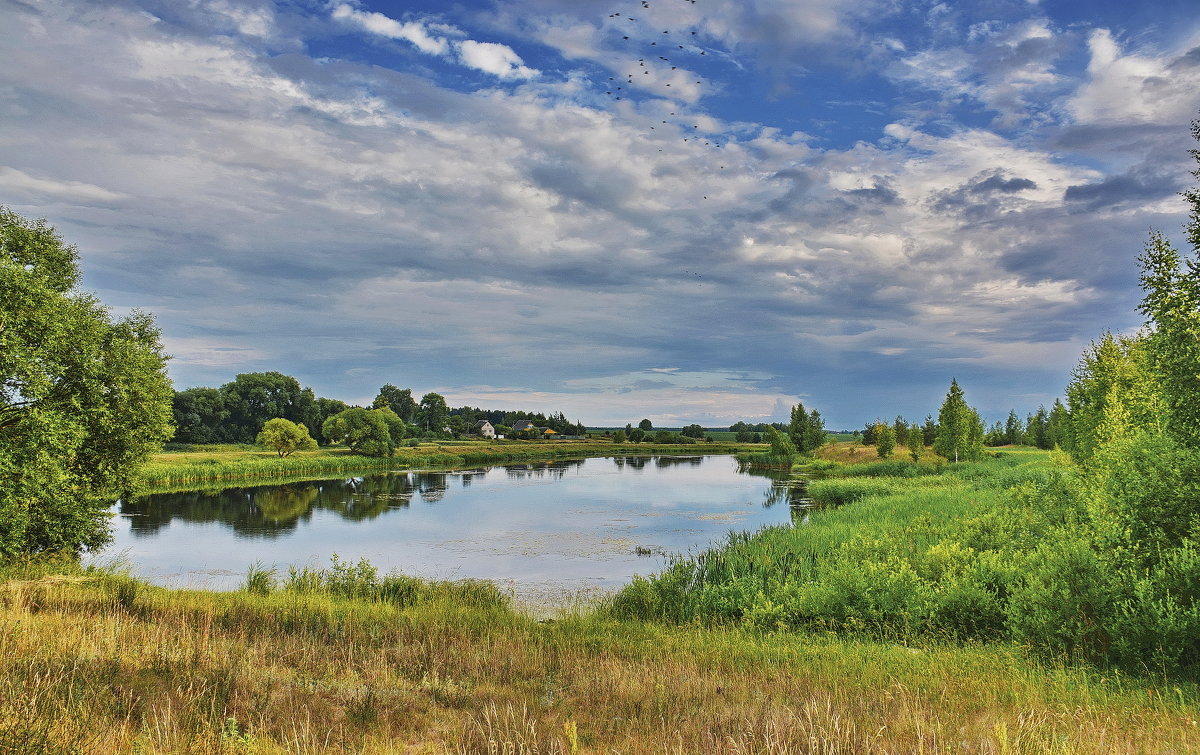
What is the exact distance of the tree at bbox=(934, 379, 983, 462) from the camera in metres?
62.5

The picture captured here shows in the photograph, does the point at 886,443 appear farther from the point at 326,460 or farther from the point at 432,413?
the point at 432,413

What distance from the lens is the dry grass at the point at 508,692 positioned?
569cm

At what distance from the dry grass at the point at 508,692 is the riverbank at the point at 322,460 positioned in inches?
674

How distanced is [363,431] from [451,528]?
52786 millimetres

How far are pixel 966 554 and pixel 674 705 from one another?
1235 centimetres

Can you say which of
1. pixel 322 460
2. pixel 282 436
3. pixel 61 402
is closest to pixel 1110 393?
pixel 61 402

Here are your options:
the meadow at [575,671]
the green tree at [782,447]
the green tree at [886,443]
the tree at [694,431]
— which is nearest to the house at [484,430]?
the tree at [694,431]

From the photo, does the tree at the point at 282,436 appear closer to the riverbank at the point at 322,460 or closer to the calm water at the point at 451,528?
the riverbank at the point at 322,460

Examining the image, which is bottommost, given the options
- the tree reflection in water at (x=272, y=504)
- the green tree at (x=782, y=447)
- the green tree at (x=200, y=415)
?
the tree reflection in water at (x=272, y=504)

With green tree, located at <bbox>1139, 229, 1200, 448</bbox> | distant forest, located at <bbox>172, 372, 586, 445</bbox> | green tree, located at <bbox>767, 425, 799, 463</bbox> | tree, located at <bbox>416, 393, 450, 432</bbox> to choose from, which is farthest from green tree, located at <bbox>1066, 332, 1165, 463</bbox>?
tree, located at <bbox>416, 393, 450, 432</bbox>

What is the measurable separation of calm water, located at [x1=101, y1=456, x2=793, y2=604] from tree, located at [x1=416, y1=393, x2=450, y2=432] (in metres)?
76.7

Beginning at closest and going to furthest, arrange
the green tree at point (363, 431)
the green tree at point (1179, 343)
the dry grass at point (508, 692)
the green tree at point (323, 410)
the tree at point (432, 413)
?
the dry grass at point (508, 692), the green tree at point (1179, 343), the green tree at point (363, 431), the green tree at point (323, 410), the tree at point (432, 413)

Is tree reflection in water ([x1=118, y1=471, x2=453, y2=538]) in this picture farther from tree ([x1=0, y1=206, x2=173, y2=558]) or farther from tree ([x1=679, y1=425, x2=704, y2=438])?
tree ([x1=679, y1=425, x2=704, y2=438])

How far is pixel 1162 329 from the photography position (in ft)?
41.7
